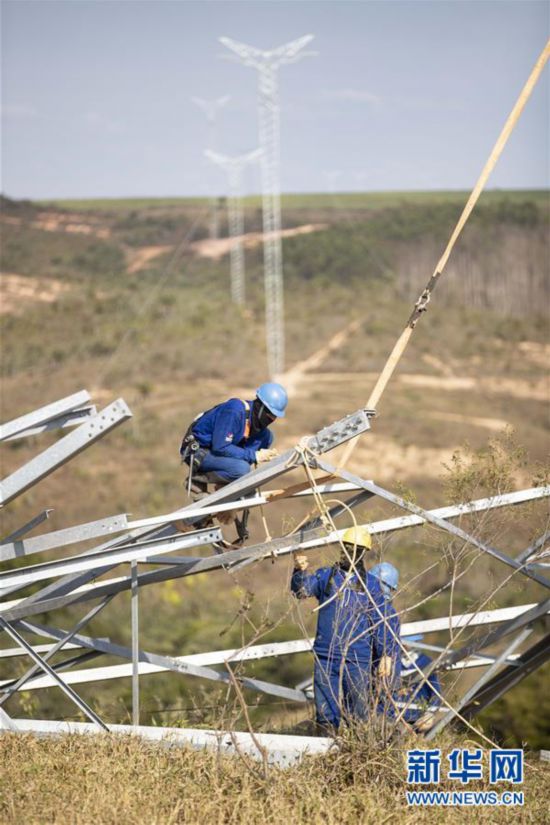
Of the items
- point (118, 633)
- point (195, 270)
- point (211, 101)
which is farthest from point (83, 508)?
point (195, 270)

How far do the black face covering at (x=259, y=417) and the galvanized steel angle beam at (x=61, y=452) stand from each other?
1640mm

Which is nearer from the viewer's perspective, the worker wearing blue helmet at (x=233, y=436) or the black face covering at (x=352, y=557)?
the black face covering at (x=352, y=557)

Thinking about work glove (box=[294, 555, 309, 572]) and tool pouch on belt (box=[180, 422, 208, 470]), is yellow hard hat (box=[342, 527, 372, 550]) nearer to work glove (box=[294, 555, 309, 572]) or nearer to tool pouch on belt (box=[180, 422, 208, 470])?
work glove (box=[294, 555, 309, 572])

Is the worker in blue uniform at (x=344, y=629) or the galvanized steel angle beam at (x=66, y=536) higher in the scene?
the galvanized steel angle beam at (x=66, y=536)

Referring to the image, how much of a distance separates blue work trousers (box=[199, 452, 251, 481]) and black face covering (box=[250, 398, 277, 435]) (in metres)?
0.41

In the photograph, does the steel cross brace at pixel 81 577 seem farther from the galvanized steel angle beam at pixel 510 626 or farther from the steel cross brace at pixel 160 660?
the galvanized steel angle beam at pixel 510 626

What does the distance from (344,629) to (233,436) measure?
2019mm

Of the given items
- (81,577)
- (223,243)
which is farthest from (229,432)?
(223,243)

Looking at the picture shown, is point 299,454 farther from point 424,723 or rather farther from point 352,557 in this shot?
point 424,723

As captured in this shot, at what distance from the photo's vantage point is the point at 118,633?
76.3ft

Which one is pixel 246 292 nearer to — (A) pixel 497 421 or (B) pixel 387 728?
(A) pixel 497 421

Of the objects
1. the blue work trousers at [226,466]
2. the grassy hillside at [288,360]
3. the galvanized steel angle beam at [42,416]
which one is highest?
the galvanized steel angle beam at [42,416]

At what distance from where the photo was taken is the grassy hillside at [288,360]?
69.2 feet

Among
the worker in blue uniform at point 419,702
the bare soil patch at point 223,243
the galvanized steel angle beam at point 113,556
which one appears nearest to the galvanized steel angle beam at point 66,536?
the galvanized steel angle beam at point 113,556
